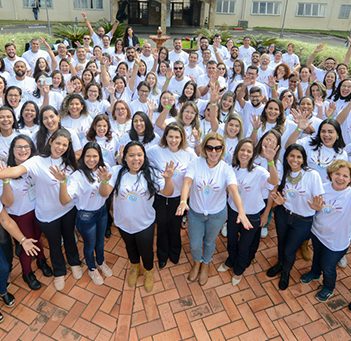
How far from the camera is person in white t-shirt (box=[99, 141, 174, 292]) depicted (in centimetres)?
314

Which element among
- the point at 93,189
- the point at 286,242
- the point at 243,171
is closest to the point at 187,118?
the point at 243,171

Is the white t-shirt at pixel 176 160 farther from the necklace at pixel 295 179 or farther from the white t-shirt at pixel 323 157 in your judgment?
the white t-shirt at pixel 323 157

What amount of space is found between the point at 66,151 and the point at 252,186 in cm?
208

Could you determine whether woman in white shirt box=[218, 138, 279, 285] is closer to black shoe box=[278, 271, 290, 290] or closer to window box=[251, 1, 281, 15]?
black shoe box=[278, 271, 290, 290]

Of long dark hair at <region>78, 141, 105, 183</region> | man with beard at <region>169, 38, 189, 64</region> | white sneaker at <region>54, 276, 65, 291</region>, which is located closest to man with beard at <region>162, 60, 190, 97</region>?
man with beard at <region>169, 38, 189, 64</region>

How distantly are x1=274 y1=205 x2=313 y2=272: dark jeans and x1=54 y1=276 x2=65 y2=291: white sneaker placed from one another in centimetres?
264

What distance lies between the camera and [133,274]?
375 centimetres

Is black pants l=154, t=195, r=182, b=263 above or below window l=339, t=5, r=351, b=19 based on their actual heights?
below

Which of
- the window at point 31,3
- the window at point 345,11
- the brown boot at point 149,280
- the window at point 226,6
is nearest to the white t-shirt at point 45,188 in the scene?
the brown boot at point 149,280

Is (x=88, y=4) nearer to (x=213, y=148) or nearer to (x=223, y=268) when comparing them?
(x=213, y=148)

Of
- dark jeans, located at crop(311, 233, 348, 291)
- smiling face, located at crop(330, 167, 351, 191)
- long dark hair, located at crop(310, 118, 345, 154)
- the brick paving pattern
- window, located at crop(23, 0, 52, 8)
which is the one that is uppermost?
window, located at crop(23, 0, 52, 8)

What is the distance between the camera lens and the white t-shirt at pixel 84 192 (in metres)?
3.19

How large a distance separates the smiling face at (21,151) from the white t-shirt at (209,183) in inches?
66.5

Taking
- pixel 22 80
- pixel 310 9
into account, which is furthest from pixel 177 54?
pixel 310 9
